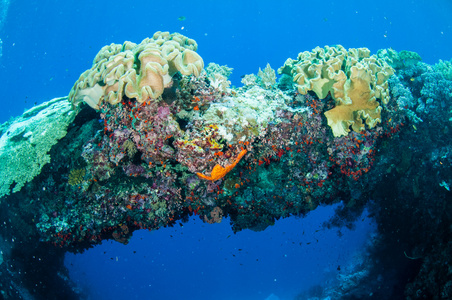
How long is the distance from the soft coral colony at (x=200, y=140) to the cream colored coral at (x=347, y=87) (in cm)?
3

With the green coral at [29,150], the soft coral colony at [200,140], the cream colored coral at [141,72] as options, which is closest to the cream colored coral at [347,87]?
the soft coral colony at [200,140]

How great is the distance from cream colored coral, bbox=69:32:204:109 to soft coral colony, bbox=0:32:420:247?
2 cm

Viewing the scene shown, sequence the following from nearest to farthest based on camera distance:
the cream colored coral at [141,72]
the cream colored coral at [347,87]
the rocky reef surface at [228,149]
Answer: the cream colored coral at [141,72], the rocky reef surface at [228,149], the cream colored coral at [347,87]

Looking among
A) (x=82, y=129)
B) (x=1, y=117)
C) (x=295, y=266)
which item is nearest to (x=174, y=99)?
(x=82, y=129)

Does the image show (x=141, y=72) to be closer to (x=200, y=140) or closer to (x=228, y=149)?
(x=200, y=140)

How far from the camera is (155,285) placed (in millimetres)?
55844

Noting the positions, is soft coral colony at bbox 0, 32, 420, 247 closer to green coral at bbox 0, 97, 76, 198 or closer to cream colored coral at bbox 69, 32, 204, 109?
cream colored coral at bbox 69, 32, 204, 109

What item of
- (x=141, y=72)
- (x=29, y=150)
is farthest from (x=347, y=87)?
(x=29, y=150)

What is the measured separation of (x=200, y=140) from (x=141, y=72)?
1.91m

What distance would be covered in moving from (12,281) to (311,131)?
40.2ft

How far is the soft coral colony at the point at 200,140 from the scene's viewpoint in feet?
16.0

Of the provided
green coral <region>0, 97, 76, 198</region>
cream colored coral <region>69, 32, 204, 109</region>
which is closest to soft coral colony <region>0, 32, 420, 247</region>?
cream colored coral <region>69, 32, 204, 109</region>

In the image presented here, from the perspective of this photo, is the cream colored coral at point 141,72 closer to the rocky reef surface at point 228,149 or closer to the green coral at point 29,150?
the rocky reef surface at point 228,149

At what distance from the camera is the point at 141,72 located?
4.91 meters
